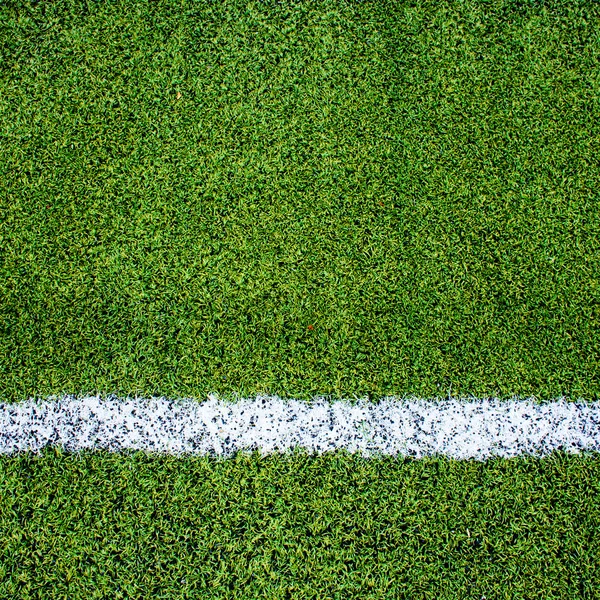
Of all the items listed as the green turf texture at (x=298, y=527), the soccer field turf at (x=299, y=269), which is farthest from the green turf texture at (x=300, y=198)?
the green turf texture at (x=298, y=527)

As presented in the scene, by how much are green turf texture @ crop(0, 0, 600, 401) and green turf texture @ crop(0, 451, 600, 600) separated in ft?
1.01

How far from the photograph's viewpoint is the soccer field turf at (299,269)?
1.87 meters

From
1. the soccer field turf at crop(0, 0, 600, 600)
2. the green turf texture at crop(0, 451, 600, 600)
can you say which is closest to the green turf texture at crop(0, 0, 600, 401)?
the soccer field turf at crop(0, 0, 600, 600)

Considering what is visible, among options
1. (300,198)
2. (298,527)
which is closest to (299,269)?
(300,198)

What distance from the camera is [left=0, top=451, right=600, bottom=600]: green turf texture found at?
1836mm

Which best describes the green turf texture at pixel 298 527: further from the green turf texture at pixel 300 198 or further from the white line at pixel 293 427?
the green turf texture at pixel 300 198

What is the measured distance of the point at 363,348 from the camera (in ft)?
6.68

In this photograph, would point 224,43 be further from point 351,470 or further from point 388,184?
point 351,470

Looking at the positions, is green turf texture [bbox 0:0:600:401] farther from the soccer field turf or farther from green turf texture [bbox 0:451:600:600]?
green turf texture [bbox 0:451:600:600]

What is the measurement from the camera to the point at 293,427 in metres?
1.95

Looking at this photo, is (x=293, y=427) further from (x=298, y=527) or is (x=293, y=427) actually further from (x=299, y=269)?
(x=299, y=269)

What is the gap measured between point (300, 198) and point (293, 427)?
976mm

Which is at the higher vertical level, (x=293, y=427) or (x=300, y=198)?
(x=300, y=198)

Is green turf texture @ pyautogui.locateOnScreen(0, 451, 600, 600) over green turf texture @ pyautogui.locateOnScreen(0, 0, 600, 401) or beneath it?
beneath
